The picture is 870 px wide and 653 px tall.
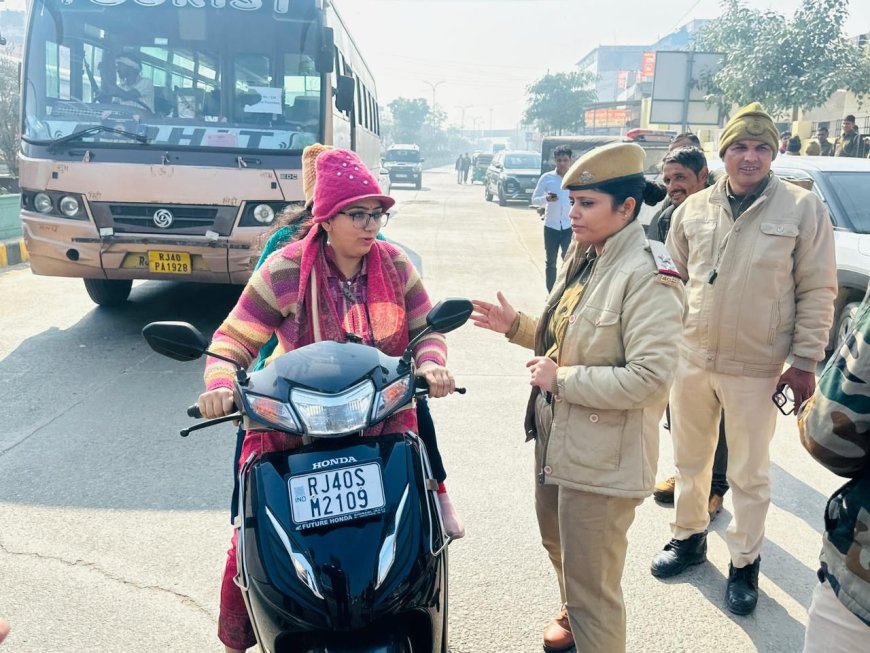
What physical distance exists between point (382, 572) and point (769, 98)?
51.4 ft

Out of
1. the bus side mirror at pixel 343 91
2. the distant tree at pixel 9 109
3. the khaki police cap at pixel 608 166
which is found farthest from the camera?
the distant tree at pixel 9 109

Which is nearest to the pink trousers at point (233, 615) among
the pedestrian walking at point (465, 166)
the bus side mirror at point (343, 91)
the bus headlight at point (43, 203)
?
the bus headlight at point (43, 203)

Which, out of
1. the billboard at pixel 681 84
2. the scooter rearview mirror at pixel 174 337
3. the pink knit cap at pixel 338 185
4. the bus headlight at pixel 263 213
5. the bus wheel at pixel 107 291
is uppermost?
the billboard at pixel 681 84

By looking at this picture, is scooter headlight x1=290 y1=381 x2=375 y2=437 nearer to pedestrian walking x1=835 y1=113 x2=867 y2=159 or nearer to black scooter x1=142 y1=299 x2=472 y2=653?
black scooter x1=142 y1=299 x2=472 y2=653

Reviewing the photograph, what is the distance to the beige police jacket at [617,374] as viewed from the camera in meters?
2.11

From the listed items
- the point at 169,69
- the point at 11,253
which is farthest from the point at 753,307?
the point at 11,253

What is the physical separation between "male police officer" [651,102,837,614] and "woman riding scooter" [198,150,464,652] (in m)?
1.27

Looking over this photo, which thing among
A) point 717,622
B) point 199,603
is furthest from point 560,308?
point 199,603

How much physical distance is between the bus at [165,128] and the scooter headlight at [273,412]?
4.50 m

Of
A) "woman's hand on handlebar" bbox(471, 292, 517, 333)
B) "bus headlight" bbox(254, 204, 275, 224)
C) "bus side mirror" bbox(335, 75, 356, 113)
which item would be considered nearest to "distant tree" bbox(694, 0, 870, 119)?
"bus side mirror" bbox(335, 75, 356, 113)

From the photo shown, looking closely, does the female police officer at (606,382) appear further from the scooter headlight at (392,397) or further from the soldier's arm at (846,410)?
the soldier's arm at (846,410)

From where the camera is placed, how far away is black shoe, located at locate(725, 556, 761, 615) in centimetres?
Result: 298

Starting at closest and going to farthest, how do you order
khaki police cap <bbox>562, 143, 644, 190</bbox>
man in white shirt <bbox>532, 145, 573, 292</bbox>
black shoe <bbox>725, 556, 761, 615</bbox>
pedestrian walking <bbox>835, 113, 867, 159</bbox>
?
khaki police cap <bbox>562, 143, 644, 190</bbox> → black shoe <bbox>725, 556, 761, 615</bbox> → man in white shirt <bbox>532, 145, 573, 292</bbox> → pedestrian walking <bbox>835, 113, 867, 159</bbox>

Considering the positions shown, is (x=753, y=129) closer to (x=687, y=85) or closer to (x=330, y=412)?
(x=330, y=412)
